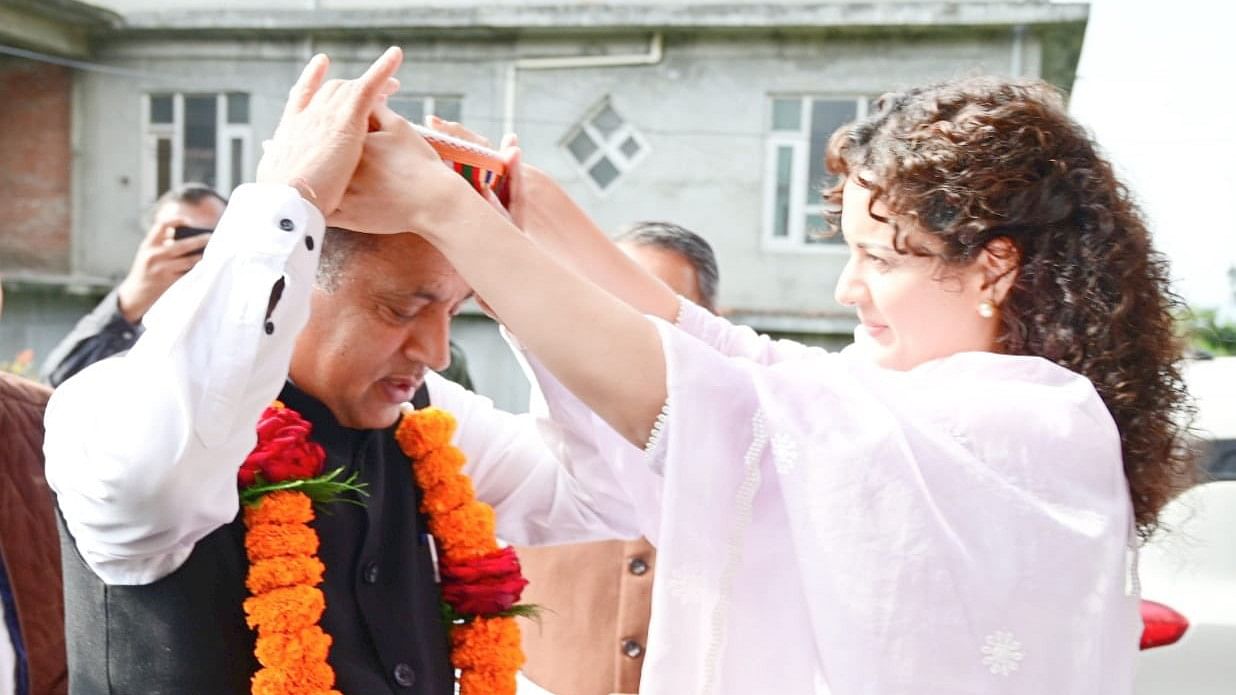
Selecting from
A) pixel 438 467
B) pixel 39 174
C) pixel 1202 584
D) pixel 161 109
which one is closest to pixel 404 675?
pixel 438 467

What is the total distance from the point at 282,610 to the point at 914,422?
35.0 inches

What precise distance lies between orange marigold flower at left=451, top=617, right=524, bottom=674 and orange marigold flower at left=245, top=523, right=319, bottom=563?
394 mm

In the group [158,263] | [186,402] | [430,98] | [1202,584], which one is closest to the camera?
[186,402]

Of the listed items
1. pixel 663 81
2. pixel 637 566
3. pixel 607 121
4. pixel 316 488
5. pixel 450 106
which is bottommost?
pixel 637 566

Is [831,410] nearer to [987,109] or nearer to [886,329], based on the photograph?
[886,329]

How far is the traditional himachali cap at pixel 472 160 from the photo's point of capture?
62.7 inches

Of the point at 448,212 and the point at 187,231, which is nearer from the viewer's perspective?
the point at 448,212

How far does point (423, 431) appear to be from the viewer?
6.61ft

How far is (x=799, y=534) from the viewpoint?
141 centimetres

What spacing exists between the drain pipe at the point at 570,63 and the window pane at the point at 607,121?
45cm

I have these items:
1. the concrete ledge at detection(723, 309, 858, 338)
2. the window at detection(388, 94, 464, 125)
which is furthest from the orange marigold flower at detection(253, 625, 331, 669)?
the window at detection(388, 94, 464, 125)

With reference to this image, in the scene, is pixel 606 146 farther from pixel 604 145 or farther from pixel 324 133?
pixel 324 133

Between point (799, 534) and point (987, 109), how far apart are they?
668 mm

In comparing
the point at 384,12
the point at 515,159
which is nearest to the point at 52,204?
the point at 384,12
